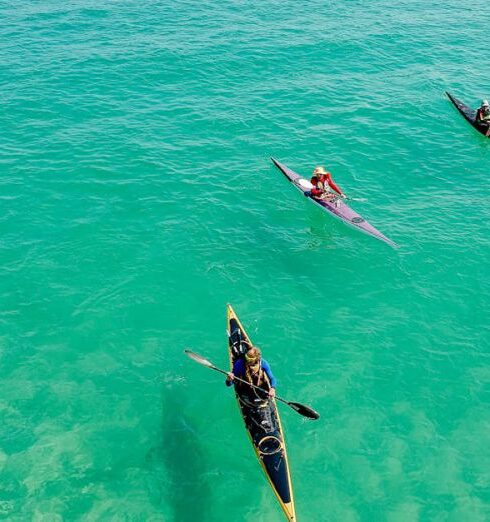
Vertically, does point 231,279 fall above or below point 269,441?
above

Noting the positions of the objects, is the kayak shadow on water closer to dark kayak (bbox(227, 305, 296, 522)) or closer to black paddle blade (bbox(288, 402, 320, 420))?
dark kayak (bbox(227, 305, 296, 522))

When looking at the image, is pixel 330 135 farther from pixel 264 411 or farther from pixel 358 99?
pixel 264 411

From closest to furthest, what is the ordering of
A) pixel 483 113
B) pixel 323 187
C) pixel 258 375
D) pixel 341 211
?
pixel 258 375
pixel 341 211
pixel 323 187
pixel 483 113

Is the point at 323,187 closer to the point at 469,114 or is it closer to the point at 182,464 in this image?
the point at 469,114

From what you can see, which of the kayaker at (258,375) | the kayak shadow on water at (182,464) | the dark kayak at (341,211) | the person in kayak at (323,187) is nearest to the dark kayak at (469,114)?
the dark kayak at (341,211)

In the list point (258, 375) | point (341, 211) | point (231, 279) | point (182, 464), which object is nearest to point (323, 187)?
point (341, 211)

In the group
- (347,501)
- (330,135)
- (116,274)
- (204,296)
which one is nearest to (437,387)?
(347,501)

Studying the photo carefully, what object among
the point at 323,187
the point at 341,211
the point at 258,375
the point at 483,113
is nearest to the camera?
the point at 258,375

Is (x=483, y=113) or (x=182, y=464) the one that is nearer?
(x=182, y=464)
